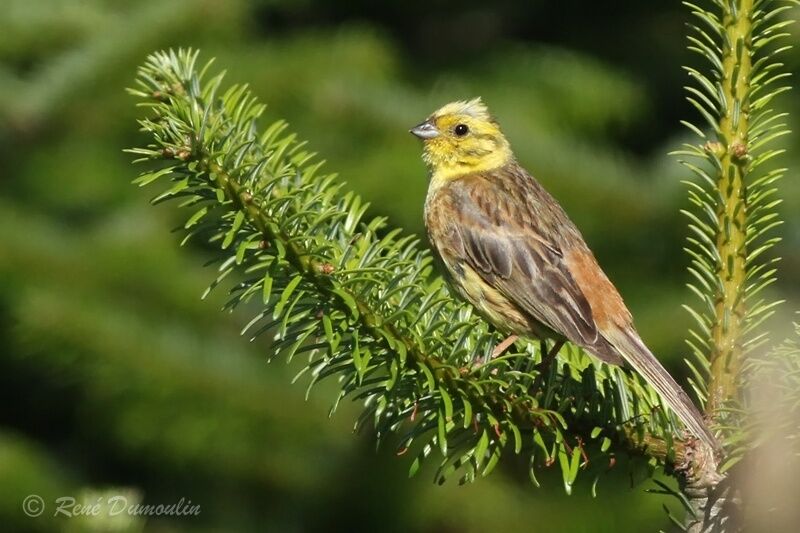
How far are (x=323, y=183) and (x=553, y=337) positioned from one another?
969mm

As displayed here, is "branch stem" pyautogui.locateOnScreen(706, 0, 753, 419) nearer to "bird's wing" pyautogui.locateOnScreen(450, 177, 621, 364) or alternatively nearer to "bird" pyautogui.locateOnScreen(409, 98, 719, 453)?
"bird" pyautogui.locateOnScreen(409, 98, 719, 453)

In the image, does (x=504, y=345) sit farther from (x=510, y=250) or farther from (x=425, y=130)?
(x=425, y=130)

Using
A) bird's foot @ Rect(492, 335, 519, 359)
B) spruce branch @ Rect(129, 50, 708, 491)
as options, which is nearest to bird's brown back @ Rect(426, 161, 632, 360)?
bird's foot @ Rect(492, 335, 519, 359)

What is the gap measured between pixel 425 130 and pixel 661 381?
1765 millimetres

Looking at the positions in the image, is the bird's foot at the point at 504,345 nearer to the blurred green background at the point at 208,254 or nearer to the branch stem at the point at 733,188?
the branch stem at the point at 733,188

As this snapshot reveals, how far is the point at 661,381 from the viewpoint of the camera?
9.70ft

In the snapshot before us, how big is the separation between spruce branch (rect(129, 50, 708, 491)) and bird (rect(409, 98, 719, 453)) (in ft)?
1.11

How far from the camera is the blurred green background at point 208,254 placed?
4.50 metres

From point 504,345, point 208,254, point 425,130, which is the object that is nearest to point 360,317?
point 504,345

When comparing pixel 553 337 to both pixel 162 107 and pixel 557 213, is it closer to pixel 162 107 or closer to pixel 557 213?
pixel 557 213

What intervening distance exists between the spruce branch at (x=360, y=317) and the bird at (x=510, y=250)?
337 mm

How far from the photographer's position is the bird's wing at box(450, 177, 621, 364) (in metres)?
3.60

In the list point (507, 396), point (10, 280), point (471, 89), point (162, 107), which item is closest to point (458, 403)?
point (507, 396)

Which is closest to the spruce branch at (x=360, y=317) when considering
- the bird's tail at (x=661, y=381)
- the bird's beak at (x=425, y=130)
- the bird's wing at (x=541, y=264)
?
the bird's tail at (x=661, y=381)
